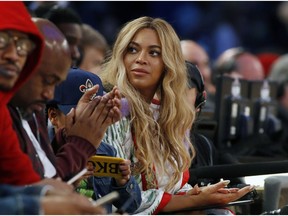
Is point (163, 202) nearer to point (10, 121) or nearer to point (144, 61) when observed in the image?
point (144, 61)

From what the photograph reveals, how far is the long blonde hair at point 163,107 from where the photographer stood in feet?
18.1

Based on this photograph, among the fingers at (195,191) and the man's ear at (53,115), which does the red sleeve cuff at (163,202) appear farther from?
the man's ear at (53,115)

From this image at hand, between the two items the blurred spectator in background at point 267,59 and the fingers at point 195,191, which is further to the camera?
the blurred spectator in background at point 267,59

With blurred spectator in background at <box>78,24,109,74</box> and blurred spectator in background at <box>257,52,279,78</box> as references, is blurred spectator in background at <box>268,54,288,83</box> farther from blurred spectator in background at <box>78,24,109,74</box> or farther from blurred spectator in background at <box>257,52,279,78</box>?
blurred spectator in background at <box>78,24,109,74</box>

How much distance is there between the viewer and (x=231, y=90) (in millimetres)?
8305

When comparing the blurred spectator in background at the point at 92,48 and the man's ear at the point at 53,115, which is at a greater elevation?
the man's ear at the point at 53,115

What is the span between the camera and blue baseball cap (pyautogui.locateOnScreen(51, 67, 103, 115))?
512 cm

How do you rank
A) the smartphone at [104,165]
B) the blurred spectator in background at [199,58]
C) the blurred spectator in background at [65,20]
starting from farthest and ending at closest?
1. the blurred spectator in background at [199,58]
2. the blurred spectator in background at [65,20]
3. the smartphone at [104,165]

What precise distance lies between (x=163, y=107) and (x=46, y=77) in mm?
1821

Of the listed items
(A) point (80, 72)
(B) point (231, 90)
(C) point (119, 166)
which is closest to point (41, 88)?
(C) point (119, 166)

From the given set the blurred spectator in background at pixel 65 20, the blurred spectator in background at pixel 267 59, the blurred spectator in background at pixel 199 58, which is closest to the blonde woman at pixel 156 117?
the blurred spectator in background at pixel 65 20

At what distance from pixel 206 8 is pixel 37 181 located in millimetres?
11745

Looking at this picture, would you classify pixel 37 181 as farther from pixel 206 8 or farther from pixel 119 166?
pixel 206 8

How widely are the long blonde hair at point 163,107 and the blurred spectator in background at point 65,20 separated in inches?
76.7
